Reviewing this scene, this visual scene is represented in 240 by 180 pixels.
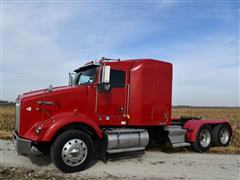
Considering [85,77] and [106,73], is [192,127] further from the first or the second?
[85,77]

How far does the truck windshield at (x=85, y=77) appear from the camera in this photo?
8.41 m

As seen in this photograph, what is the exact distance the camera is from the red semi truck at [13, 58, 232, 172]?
707 cm

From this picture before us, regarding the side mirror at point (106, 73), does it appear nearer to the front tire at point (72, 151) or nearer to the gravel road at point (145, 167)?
the front tire at point (72, 151)

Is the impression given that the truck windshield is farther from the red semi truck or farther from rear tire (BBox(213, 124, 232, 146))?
rear tire (BBox(213, 124, 232, 146))

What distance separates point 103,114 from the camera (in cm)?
835

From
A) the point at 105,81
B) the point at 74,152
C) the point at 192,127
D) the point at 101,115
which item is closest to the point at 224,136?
the point at 192,127

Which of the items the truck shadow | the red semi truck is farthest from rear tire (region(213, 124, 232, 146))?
the truck shadow

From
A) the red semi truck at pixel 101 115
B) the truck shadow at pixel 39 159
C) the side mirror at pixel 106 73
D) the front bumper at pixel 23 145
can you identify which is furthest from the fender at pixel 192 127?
the front bumper at pixel 23 145

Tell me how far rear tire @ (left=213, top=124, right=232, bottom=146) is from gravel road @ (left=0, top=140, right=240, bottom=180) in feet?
5.31

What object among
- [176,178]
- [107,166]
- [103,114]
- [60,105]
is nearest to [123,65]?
[103,114]

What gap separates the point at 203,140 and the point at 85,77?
17.4 ft

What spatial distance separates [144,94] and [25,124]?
375 centimetres

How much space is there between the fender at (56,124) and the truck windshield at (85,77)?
122 centimetres

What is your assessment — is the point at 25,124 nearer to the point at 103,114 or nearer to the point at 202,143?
the point at 103,114
